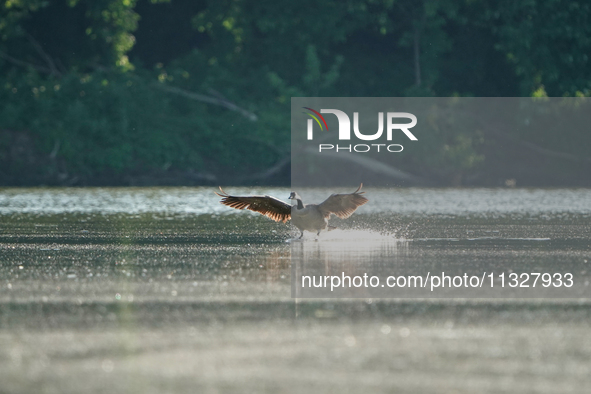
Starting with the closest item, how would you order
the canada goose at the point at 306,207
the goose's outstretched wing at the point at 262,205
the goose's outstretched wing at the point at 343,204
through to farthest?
the goose's outstretched wing at the point at 343,204
the canada goose at the point at 306,207
the goose's outstretched wing at the point at 262,205

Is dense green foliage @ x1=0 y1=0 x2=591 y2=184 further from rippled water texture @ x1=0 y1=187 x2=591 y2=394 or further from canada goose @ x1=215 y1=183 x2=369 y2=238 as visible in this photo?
rippled water texture @ x1=0 y1=187 x2=591 y2=394

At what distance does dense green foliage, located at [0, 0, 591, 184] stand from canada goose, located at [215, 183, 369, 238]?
19.7 meters

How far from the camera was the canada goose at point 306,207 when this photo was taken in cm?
1076

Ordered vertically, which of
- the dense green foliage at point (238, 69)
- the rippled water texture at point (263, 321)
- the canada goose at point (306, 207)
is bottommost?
the rippled water texture at point (263, 321)

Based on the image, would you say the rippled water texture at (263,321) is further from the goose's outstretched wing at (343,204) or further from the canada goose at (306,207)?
the goose's outstretched wing at (343,204)

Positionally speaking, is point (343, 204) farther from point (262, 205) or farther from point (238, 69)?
point (238, 69)

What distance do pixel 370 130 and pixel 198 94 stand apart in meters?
6.49

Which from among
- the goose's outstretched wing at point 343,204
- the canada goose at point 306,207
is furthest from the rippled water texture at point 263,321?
the goose's outstretched wing at point 343,204

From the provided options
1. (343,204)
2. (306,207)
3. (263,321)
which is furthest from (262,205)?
(263,321)

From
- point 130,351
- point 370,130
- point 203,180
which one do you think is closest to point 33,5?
point 203,180

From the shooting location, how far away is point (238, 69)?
1451 inches

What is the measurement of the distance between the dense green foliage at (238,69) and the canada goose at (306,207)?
1972cm

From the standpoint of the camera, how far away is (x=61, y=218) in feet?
47.6

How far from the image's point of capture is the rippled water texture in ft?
13.9
